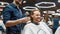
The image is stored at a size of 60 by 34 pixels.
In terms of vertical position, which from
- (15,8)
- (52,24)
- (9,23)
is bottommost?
(52,24)

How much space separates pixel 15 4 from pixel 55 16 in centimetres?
105

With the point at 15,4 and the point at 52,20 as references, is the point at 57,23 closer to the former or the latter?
the point at 52,20

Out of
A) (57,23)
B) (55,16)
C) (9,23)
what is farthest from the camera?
(55,16)

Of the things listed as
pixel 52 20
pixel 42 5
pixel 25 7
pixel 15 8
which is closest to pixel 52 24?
pixel 52 20

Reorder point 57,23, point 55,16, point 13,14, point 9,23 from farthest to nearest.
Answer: point 55,16 → point 57,23 → point 13,14 → point 9,23

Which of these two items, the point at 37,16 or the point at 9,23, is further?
the point at 37,16

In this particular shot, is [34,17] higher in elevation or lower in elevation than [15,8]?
lower

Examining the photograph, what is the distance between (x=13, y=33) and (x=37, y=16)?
326 mm

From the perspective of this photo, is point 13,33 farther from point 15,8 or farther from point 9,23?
point 15,8

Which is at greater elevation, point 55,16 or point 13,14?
point 13,14

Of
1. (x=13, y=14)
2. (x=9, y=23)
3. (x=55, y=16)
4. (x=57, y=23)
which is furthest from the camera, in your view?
(x=55, y=16)

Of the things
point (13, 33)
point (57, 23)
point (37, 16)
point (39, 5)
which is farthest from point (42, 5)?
point (13, 33)

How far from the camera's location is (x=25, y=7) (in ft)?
7.88

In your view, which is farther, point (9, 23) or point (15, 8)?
point (15, 8)
